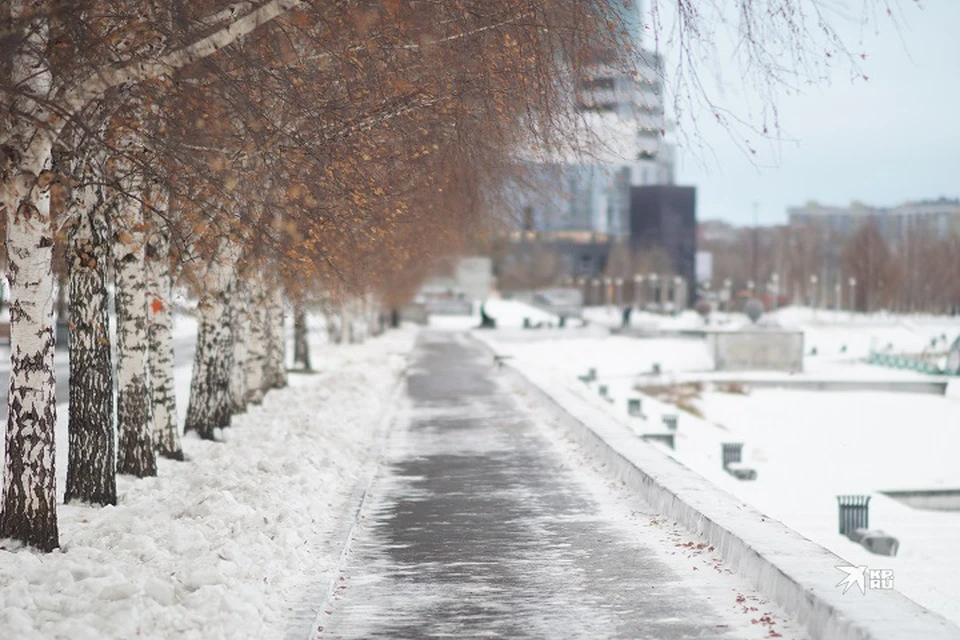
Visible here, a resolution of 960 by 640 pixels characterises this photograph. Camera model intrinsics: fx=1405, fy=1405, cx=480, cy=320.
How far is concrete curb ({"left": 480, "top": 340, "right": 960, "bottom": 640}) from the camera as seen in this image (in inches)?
336

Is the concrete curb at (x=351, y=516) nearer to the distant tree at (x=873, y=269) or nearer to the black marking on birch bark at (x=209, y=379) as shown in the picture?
the black marking on birch bark at (x=209, y=379)

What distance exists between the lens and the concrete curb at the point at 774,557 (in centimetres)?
852

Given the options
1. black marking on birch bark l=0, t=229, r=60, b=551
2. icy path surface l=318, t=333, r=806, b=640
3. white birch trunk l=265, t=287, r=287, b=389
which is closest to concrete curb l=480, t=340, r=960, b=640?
icy path surface l=318, t=333, r=806, b=640

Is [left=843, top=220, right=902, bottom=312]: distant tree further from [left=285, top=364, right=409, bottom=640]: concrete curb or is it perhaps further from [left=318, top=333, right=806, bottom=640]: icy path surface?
[left=318, top=333, right=806, bottom=640]: icy path surface

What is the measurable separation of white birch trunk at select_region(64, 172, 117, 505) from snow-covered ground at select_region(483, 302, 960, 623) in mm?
8417

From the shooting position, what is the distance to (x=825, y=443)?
124 feet

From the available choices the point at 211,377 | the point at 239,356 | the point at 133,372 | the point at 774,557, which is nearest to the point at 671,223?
the point at 239,356

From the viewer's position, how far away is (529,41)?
10.6m

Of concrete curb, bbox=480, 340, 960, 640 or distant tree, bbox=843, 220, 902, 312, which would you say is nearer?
concrete curb, bbox=480, 340, 960, 640

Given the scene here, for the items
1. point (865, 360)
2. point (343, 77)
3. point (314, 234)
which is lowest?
point (865, 360)

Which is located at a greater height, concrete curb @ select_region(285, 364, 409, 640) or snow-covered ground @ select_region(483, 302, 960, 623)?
concrete curb @ select_region(285, 364, 409, 640)

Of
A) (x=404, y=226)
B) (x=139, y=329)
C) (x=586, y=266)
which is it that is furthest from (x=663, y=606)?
(x=586, y=266)

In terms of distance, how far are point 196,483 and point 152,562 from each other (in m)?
4.09

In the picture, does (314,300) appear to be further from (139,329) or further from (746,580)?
(746,580)
